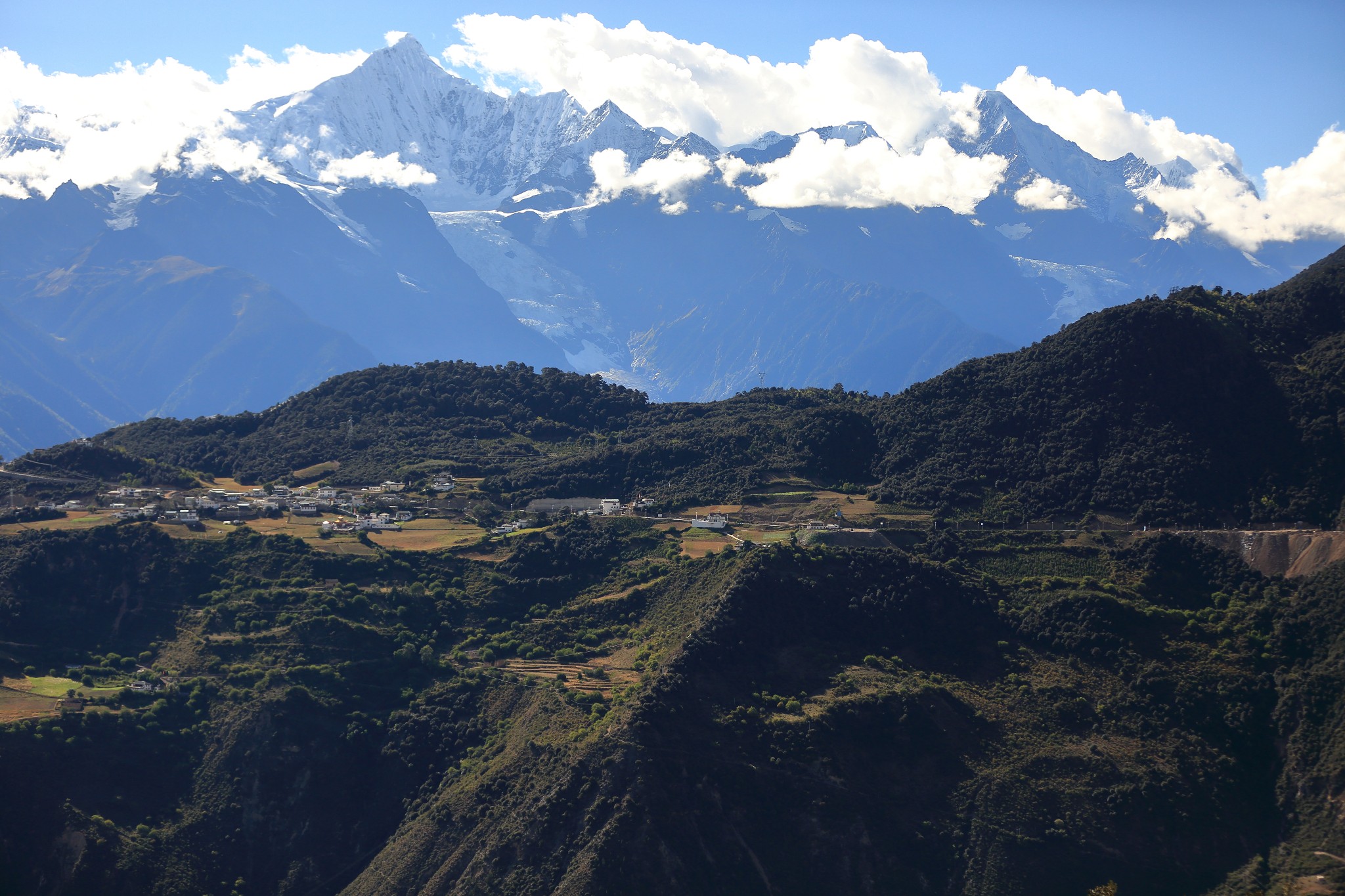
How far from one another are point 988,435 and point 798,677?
38802mm

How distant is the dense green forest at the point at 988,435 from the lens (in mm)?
101500

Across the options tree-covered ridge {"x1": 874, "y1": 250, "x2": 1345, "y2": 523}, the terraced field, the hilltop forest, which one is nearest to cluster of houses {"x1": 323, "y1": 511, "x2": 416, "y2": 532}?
the hilltop forest

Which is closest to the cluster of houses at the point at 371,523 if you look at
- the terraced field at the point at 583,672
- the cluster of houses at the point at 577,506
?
the cluster of houses at the point at 577,506

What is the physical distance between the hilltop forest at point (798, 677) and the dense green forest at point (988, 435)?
0.39m

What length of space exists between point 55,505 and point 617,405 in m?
60.8

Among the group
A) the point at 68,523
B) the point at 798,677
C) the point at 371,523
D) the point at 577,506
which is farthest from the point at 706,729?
the point at 68,523

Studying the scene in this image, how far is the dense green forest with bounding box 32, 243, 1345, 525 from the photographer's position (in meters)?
102

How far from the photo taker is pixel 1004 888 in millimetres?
71188

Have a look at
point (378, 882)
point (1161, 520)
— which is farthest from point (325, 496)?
point (1161, 520)

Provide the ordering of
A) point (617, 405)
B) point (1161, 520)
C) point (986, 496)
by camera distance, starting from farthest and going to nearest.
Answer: point (617, 405), point (986, 496), point (1161, 520)

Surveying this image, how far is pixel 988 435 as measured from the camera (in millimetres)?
113625

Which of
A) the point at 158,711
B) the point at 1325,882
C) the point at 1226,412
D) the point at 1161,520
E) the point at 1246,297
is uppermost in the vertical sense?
the point at 1246,297

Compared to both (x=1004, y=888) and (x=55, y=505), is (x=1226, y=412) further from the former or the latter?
(x=55, y=505)

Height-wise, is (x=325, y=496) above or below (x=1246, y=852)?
above
